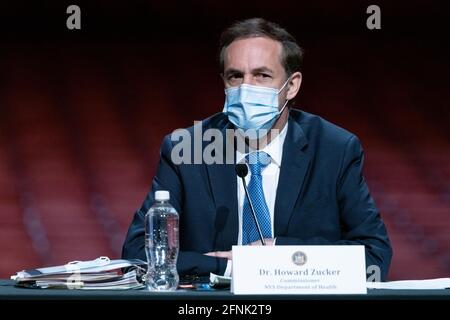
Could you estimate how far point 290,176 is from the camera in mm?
3018

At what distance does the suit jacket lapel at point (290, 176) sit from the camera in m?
2.96

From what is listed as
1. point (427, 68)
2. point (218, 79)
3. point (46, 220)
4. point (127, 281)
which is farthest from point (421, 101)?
point (127, 281)

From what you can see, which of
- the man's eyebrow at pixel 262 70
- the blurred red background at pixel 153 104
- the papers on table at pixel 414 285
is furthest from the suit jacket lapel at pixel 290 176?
the blurred red background at pixel 153 104

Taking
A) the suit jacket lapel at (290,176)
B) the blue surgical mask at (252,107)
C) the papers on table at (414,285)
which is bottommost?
the papers on table at (414,285)

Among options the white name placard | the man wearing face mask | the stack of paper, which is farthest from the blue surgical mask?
the white name placard

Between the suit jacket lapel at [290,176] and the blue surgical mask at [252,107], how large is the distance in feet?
0.35

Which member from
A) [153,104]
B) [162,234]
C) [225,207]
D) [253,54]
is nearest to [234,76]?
[253,54]

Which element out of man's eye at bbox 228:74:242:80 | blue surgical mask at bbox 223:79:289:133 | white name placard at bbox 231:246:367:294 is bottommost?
white name placard at bbox 231:246:367:294

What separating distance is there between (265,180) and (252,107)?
→ 27cm

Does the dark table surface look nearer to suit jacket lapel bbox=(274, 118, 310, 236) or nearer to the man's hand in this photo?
the man's hand

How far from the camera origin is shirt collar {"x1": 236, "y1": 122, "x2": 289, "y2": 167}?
307 cm

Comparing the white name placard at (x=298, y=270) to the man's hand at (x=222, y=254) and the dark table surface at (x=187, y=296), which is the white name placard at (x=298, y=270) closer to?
the dark table surface at (x=187, y=296)

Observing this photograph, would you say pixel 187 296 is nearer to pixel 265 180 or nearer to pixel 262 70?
pixel 265 180

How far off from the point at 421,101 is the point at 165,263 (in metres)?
2.06
